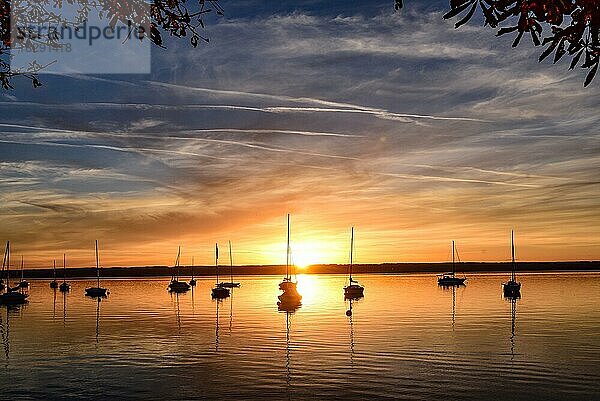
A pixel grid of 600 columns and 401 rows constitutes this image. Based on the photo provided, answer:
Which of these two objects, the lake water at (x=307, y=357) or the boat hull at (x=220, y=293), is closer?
the lake water at (x=307, y=357)

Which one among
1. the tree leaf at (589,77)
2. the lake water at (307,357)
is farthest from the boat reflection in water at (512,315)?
the tree leaf at (589,77)

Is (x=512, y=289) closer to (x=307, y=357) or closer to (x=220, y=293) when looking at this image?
(x=220, y=293)

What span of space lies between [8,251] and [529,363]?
369ft

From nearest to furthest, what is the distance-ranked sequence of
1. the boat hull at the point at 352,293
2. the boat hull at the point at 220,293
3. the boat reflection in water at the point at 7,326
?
the boat reflection in water at the point at 7,326, the boat hull at the point at 352,293, the boat hull at the point at 220,293

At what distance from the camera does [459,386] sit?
45031 mm

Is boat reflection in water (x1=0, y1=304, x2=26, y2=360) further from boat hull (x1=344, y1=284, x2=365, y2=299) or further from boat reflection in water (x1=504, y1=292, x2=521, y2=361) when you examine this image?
boat hull (x1=344, y1=284, x2=365, y2=299)

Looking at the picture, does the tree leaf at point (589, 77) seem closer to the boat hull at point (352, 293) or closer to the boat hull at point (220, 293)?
the boat hull at point (352, 293)

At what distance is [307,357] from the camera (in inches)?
2302

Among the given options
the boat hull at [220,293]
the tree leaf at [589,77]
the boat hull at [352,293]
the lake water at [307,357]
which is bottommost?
the boat hull at [220,293]

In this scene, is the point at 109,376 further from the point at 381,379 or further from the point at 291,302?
the point at 291,302

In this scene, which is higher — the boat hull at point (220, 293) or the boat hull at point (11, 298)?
the boat hull at point (11, 298)

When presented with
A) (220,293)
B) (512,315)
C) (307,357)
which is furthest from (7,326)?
(512,315)

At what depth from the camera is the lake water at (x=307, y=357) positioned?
43.9 meters

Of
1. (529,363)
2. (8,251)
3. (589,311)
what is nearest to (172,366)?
(529,363)
